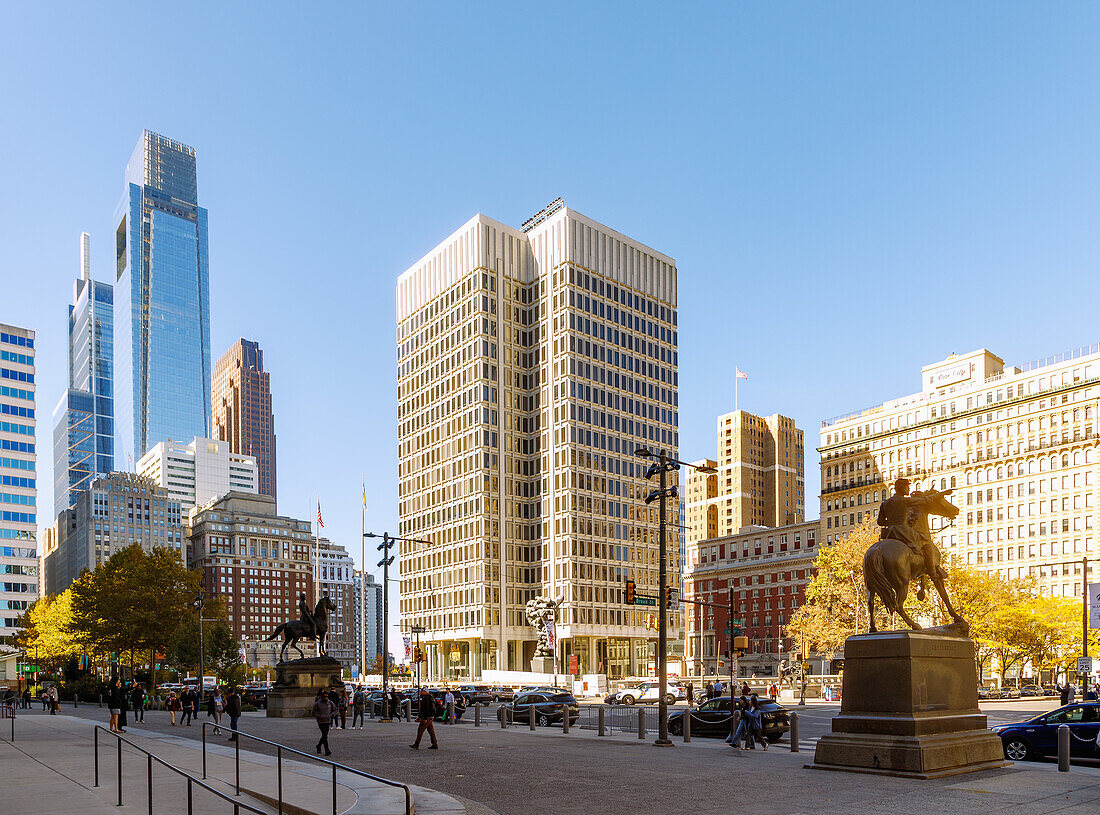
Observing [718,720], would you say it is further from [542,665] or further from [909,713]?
[542,665]

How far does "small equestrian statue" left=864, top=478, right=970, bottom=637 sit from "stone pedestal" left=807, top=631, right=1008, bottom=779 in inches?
37.2

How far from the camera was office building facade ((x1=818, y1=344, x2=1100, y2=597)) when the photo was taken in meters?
129

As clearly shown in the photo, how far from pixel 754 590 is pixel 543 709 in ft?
373

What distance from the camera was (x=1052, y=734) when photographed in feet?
88.9

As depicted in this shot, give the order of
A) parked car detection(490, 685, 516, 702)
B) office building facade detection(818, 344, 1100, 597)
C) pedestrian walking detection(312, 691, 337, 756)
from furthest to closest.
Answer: office building facade detection(818, 344, 1100, 597) < parked car detection(490, 685, 516, 702) < pedestrian walking detection(312, 691, 337, 756)

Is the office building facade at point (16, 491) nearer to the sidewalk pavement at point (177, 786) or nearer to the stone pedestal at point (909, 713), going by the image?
the sidewalk pavement at point (177, 786)

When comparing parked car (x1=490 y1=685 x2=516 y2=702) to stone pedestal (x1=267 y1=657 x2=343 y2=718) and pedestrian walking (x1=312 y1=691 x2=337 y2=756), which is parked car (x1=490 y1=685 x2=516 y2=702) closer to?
stone pedestal (x1=267 y1=657 x2=343 y2=718)

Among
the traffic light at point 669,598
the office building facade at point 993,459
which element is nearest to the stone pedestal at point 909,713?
the traffic light at point 669,598

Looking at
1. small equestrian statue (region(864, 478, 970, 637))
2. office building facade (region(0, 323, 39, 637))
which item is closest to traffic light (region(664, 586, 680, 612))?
small equestrian statue (region(864, 478, 970, 637))

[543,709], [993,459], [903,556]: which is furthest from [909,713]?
[993,459]

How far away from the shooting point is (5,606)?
144375mm

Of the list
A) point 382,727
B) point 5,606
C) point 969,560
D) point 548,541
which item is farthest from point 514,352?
point 382,727

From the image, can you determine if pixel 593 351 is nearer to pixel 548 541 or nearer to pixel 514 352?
pixel 514 352

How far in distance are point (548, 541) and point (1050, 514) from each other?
2673 inches
